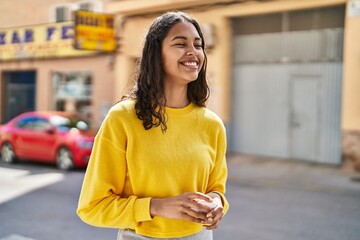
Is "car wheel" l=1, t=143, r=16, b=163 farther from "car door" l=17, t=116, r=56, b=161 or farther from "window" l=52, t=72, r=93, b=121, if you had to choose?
"window" l=52, t=72, r=93, b=121

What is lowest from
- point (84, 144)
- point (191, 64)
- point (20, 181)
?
point (20, 181)

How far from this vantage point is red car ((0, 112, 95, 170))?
11.3 meters

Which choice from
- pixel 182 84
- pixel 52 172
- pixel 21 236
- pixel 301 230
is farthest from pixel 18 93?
pixel 182 84

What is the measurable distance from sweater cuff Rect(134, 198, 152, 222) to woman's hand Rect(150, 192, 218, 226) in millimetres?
16

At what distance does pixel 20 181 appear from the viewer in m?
10.0

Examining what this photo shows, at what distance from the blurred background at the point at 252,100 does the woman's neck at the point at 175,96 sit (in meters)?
4.20

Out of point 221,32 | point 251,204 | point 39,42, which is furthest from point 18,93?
point 251,204

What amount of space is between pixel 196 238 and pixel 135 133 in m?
0.52

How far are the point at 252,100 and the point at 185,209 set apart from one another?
457 inches

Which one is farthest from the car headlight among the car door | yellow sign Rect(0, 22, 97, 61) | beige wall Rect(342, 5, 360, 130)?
yellow sign Rect(0, 22, 97, 61)

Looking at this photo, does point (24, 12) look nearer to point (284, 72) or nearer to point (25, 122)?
point (25, 122)

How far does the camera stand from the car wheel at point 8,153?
12828 millimetres

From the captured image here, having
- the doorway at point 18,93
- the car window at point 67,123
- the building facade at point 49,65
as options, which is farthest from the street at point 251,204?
the doorway at point 18,93

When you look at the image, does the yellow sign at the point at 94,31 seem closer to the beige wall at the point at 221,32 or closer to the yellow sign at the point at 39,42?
the beige wall at the point at 221,32
